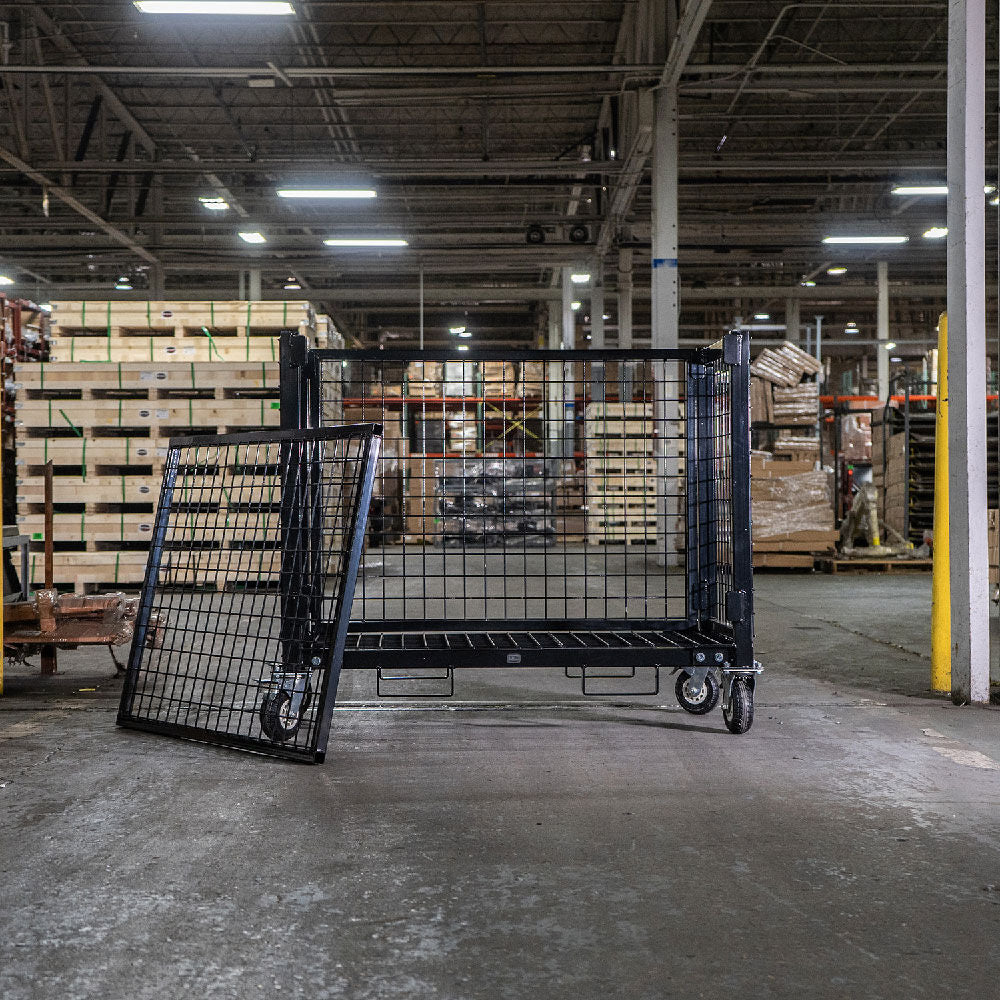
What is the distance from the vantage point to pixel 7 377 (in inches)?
442

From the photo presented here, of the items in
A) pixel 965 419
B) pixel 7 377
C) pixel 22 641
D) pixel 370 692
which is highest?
pixel 7 377

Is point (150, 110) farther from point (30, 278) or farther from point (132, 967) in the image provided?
point (132, 967)

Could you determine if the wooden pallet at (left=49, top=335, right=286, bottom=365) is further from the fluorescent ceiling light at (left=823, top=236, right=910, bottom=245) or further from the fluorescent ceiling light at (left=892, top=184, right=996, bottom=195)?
the fluorescent ceiling light at (left=823, top=236, right=910, bottom=245)

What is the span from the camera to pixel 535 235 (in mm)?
18625

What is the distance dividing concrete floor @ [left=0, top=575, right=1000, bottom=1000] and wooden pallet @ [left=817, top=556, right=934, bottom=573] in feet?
28.4

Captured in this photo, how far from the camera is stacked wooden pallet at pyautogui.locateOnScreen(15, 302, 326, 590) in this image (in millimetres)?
10023

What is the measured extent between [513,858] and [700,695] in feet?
6.82

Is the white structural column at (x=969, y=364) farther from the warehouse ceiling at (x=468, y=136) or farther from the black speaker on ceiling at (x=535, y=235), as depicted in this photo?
the black speaker on ceiling at (x=535, y=235)

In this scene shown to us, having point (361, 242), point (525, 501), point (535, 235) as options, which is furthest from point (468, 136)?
point (525, 501)

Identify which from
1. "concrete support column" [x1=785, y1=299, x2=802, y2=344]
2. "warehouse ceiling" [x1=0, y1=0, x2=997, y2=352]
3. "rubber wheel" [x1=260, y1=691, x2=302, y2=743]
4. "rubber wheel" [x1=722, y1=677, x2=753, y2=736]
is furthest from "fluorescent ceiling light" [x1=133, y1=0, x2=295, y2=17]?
"concrete support column" [x1=785, y1=299, x2=802, y2=344]

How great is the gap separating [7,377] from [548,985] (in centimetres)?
1101

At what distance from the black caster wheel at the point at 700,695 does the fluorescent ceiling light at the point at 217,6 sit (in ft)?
24.2

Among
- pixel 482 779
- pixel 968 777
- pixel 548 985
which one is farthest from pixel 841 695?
pixel 548 985

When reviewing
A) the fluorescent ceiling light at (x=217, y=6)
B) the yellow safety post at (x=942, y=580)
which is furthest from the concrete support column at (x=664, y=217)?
the yellow safety post at (x=942, y=580)
